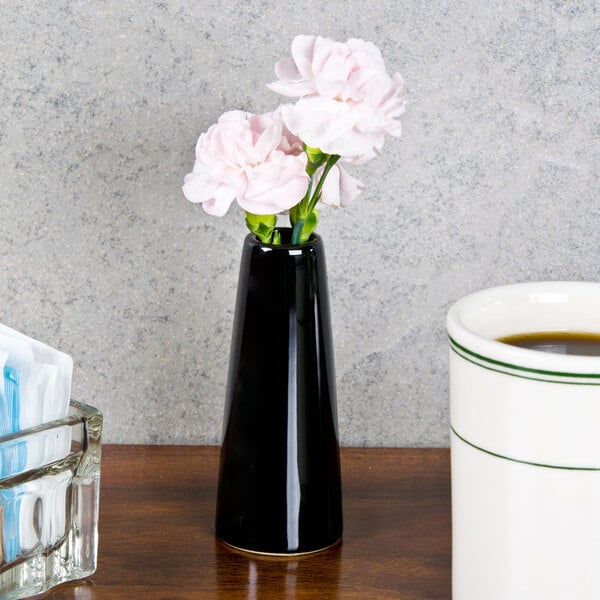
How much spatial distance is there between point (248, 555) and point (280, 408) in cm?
9

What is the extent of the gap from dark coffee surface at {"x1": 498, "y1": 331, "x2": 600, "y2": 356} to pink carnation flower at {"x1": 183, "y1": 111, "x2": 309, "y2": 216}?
0.44ft

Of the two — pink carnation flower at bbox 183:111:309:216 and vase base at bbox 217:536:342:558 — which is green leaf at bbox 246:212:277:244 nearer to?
pink carnation flower at bbox 183:111:309:216

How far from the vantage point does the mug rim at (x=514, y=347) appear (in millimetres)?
417

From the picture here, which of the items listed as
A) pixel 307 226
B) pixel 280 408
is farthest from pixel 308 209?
pixel 280 408

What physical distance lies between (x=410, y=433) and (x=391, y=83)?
0.92ft

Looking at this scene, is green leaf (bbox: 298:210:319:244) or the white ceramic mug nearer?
the white ceramic mug

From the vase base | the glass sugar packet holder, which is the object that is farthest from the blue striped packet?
the vase base

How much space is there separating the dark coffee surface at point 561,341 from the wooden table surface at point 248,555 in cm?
15

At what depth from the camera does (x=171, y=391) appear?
71cm

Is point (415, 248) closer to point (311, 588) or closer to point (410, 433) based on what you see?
point (410, 433)

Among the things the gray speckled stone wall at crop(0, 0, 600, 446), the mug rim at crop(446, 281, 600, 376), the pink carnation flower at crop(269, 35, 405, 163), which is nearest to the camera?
the mug rim at crop(446, 281, 600, 376)

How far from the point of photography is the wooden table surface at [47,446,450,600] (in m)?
0.54

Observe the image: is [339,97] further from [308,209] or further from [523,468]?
[523,468]

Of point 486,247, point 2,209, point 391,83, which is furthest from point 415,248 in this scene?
point 2,209
